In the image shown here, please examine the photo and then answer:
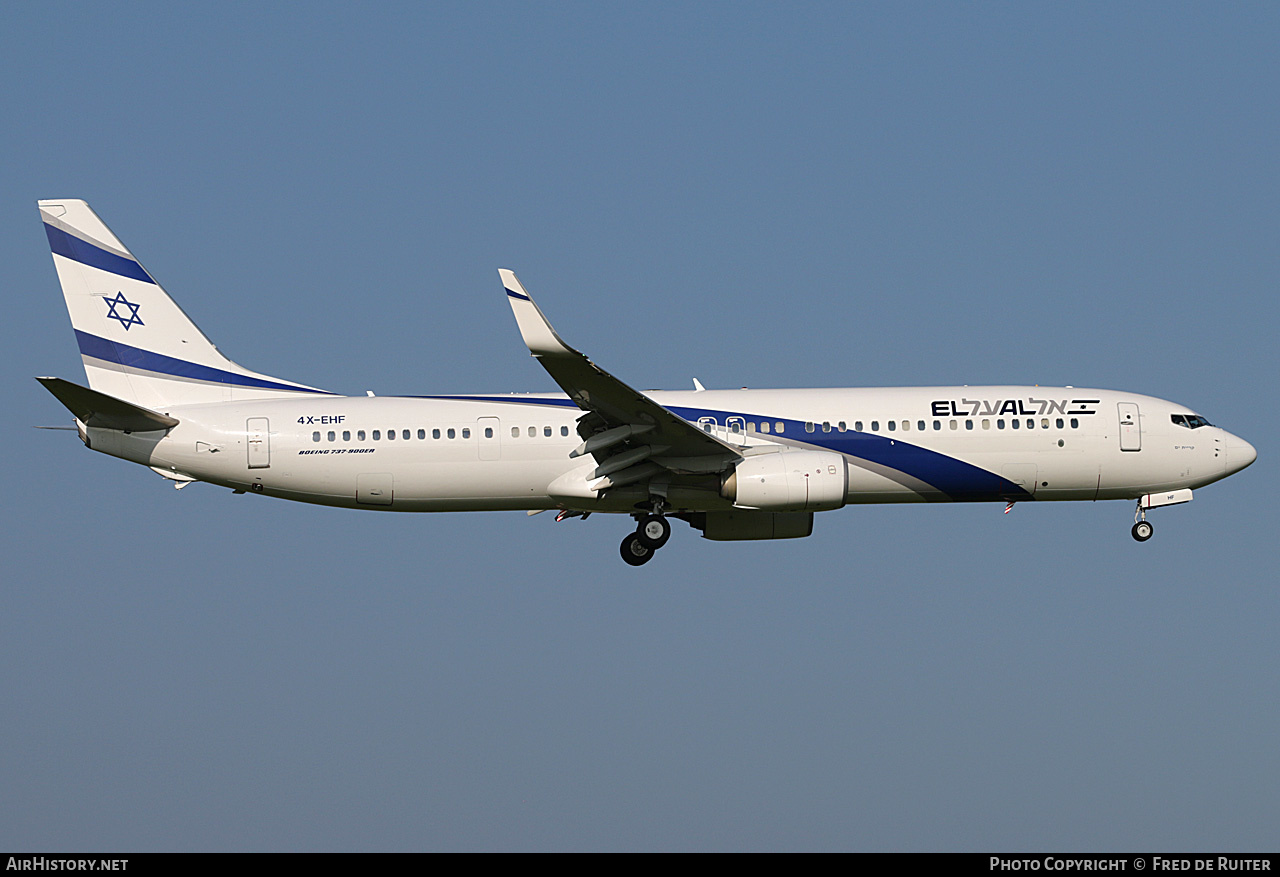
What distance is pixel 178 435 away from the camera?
39.1 meters

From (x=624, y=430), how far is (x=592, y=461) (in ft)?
5.87

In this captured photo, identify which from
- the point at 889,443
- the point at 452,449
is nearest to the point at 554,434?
the point at 452,449

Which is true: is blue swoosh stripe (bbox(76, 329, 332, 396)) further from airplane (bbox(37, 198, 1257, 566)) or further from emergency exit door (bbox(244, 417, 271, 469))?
emergency exit door (bbox(244, 417, 271, 469))

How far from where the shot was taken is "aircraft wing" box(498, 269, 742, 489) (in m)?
35.3

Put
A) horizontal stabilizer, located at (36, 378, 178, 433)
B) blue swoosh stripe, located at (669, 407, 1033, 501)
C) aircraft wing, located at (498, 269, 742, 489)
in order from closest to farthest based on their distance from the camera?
aircraft wing, located at (498, 269, 742, 489) < horizontal stabilizer, located at (36, 378, 178, 433) < blue swoosh stripe, located at (669, 407, 1033, 501)

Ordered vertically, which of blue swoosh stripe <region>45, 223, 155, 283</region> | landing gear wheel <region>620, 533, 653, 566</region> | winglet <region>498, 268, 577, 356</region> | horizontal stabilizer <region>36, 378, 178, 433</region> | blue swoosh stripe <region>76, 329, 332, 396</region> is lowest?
landing gear wheel <region>620, 533, 653, 566</region>

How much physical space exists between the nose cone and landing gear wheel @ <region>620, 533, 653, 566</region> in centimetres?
1618

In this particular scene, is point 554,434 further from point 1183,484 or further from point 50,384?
point 1183,484

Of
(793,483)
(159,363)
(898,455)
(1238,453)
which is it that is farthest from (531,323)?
(1238,453)

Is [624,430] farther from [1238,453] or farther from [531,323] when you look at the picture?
[1238,453]

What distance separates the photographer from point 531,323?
33656 mm

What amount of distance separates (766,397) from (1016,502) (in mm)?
7340

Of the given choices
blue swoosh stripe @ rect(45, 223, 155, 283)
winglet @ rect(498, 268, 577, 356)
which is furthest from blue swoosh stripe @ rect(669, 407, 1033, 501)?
blue swoosh stripe @ rect(45, 223, 155, 283)

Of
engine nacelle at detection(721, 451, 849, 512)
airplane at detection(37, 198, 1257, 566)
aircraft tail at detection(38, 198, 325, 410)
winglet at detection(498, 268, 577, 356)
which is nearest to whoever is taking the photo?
winglet at detection(498, 268, 577, 356)
